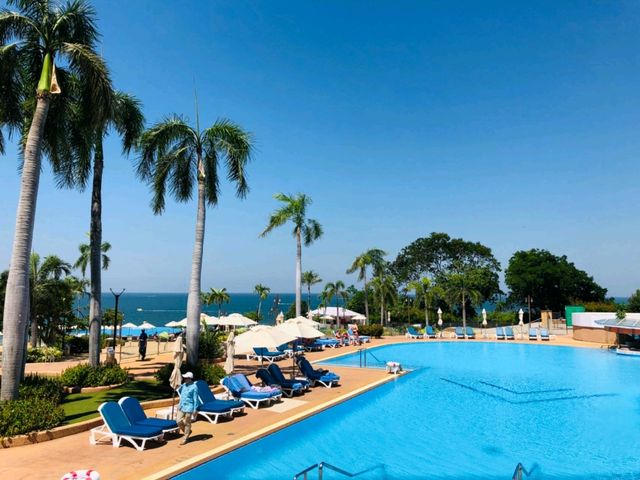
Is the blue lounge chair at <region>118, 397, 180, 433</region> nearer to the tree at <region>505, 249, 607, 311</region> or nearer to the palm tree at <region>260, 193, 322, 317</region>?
the palm tree at <region>260, 193, 322, 317</region>

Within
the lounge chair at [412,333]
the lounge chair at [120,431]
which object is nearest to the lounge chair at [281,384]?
the lounge chair at [120,431]

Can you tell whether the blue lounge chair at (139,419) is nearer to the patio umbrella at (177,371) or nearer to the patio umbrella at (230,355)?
the patio umbrella at (177,371)

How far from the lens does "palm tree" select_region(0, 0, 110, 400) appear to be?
10.5 meters

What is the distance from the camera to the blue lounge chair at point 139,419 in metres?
9.85

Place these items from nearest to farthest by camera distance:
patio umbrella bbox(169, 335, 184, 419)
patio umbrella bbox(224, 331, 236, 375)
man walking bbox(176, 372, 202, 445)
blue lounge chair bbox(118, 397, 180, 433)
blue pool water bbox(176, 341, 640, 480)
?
blue pool water bbox(176, 341, 640, 480) < man walking bbox(176, 372, 202, 445) < blue lounge chair bbox(118, 397, 180, 433) < patio umbrella bbox(169, 335, 184, 419) < patio umbrella bbox(224, 331, 236, 375)

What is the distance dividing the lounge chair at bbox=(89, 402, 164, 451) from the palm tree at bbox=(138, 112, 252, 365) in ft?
21.5

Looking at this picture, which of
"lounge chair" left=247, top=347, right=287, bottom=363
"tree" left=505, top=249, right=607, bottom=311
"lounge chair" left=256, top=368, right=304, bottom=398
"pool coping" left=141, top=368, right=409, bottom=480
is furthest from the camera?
"tree" left=505, top=249, right=607, bottom=311

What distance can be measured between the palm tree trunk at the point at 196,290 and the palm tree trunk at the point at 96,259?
2917mm

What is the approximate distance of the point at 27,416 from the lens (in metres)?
9.70

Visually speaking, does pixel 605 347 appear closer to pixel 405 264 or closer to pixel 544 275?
pixel 544 275

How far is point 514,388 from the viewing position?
18109mm

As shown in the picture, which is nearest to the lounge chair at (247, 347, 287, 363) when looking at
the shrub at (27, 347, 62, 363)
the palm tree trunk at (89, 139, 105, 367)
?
the palm tree trunk at (89, 139, 105, 367)

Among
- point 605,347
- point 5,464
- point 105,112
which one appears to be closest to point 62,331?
point 105,112

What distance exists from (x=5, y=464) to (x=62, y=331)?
22.4 m
